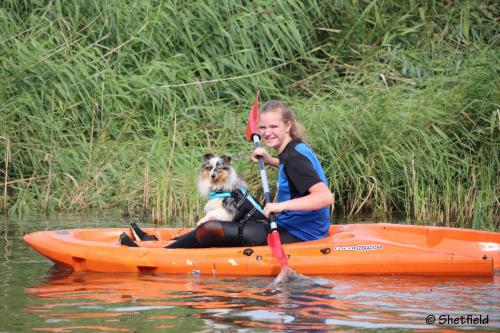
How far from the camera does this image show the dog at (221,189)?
7.14 m

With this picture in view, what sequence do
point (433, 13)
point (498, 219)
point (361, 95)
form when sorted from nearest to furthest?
point (498, 219) → point (361, 95) → point (433, 13)

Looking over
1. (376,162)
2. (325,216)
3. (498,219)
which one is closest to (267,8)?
(376,162)

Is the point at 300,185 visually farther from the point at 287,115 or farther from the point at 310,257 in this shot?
the point at 310,257

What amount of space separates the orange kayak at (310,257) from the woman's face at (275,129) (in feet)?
2.34

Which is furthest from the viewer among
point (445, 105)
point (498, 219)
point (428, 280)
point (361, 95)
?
point (361, 95)

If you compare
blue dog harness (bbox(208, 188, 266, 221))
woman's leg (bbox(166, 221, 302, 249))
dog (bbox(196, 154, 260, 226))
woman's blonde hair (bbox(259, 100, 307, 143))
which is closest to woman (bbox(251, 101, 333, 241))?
woman's blonde hair (bbox(259, 100, 307, 143))

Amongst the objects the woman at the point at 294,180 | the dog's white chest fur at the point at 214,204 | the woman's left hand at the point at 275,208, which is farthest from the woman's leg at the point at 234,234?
the woman's left hand at the point at 275,208

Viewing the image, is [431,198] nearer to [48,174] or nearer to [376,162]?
[376,162]

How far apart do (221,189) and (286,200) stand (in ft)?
2.74

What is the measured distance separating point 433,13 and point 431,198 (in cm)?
417

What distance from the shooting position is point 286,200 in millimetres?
6543

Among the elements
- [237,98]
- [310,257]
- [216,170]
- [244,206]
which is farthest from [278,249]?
[237,98]

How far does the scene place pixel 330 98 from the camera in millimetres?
11281

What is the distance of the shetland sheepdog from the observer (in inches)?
281
